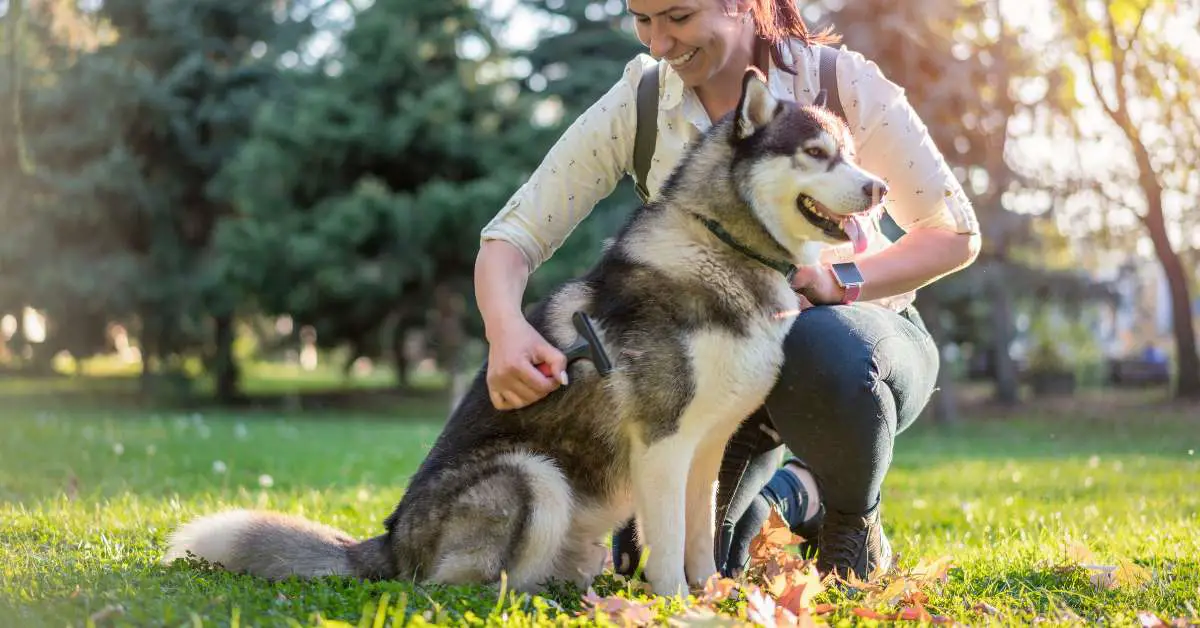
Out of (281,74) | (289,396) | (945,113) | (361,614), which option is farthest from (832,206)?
(289,396)

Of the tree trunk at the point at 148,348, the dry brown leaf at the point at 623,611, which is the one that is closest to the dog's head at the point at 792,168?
the dry brown leaf at the point at 623,611

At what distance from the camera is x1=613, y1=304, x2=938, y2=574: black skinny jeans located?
3.00 metres

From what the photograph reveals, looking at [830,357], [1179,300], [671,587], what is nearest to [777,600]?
[671,587]

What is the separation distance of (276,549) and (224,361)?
18046 mm

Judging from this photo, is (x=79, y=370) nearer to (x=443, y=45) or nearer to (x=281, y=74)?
(x=281, y=74)

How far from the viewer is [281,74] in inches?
722

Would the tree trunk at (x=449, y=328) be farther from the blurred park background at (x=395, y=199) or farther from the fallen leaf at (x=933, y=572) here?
the fallen leaf at (x=933, y=572)

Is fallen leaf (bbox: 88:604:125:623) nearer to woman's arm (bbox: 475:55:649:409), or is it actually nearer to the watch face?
woman's arm (bbox: 475:55:649:409)

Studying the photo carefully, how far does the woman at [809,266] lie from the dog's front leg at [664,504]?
38 cm

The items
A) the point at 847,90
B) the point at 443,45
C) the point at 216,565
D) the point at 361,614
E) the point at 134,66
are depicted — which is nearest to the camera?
the point at 361,614

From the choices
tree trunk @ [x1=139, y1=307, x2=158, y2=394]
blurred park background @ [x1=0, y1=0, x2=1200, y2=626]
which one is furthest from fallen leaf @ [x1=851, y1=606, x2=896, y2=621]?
tree trunk @ [x1=139, y1=307, x2=158, y2=394]

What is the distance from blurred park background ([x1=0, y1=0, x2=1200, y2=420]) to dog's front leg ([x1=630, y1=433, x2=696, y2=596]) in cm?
1216

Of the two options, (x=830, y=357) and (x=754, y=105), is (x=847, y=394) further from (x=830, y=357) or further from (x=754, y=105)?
(x=754, y=105)

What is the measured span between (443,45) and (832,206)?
14888 millimetres
